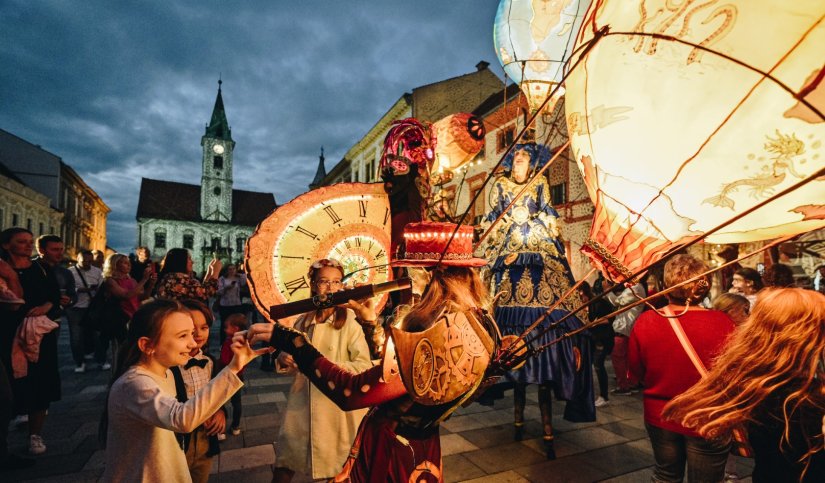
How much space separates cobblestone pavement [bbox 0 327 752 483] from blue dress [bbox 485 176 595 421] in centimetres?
54

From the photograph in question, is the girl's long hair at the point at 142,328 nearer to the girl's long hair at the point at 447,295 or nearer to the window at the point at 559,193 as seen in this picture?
the girl's long hair at the point at 447,295

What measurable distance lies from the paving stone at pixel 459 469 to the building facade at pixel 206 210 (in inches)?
A: 2212

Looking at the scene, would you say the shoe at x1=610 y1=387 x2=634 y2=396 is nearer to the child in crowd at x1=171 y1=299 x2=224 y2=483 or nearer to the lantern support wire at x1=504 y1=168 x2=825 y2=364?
the lantern support wire at x1=504 y1=168 x2=825 y2=364

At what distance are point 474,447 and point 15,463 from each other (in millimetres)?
4259

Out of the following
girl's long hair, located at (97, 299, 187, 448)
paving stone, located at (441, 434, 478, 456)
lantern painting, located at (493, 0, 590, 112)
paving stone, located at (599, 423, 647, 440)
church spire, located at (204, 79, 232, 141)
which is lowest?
paving stone, located at (599, 423, 647, 440)

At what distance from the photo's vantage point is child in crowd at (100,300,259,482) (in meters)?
1.73

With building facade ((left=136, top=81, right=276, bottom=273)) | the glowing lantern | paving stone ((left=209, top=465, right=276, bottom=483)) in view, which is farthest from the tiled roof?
the glowing lantern

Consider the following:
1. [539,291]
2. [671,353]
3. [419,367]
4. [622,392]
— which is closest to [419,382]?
[419,367]

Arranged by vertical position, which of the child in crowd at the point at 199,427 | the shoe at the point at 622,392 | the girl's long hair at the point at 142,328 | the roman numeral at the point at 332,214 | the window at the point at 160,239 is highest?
the window at the point at 160,239

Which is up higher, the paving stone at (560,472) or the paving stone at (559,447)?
the paving stone at (560,472)

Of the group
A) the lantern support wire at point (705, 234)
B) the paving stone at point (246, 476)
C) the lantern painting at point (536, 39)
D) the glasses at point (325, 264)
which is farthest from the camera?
the paving stone at point (246, 476)

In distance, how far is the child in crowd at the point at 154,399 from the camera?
1.73 m

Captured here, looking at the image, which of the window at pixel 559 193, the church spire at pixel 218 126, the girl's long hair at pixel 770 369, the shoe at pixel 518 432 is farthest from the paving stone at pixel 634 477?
the church spire at pixel 218 126

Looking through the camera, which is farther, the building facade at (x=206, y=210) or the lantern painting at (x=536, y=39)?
the building facade at (x=206, y=210)
